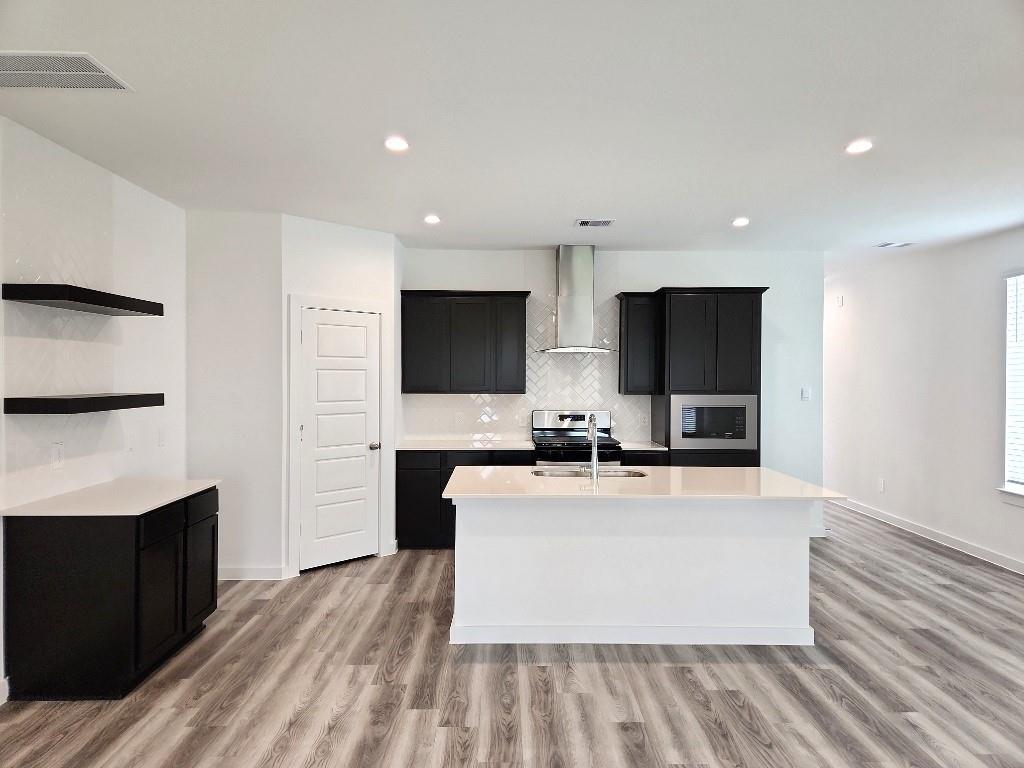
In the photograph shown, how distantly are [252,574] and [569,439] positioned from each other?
2.89 m

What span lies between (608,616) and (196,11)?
3329 millimetres

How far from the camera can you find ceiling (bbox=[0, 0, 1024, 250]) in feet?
6.50

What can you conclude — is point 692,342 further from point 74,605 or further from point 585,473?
point 74,605

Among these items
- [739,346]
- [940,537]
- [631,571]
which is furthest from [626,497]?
[940,537]

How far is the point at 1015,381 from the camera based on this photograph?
465cm

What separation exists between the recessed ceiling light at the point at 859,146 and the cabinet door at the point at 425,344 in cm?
335

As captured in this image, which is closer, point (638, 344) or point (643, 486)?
point (643, 486)

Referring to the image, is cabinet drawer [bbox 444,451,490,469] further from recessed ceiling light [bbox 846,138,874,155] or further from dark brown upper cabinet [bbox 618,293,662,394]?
recessed ceiling light [bbox 846,138,874,155]

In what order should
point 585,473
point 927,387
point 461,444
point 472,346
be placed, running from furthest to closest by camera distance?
point 927,387
point 472,346
point 461,444
point 585,473

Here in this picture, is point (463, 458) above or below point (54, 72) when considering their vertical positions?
below

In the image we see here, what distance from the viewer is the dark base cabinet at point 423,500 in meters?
5.04

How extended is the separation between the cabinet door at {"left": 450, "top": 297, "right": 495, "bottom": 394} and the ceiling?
47.9 inches

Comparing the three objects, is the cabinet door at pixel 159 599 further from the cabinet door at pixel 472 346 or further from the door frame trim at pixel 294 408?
the cabinet door at pixel 472 346

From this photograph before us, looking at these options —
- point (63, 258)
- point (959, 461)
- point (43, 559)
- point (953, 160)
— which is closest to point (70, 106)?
point (63, 258)
